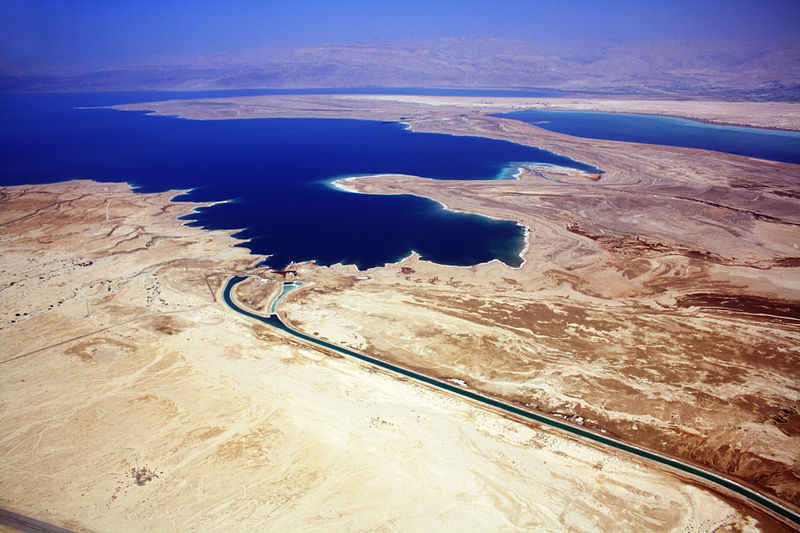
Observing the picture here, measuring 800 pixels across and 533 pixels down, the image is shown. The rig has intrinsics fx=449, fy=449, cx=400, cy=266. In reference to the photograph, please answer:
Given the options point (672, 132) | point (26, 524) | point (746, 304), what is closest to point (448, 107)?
point (672, 132)

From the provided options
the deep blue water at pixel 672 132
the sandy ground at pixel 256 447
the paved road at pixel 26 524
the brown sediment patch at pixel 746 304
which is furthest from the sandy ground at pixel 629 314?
the deep blue water at pixel 672 132

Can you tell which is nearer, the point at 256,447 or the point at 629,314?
the point at 256,447

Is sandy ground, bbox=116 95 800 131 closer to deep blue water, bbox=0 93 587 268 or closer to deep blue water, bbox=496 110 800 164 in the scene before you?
deep blue water, bbox=496 110 800 164

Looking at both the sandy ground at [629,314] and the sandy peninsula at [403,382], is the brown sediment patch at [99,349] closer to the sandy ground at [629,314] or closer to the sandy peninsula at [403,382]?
the sandy peninsula at [403,382]

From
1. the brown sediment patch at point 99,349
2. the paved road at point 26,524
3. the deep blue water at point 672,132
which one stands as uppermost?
the deep blue water at point 672,132

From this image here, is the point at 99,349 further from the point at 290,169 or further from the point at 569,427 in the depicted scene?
the point at 290,169

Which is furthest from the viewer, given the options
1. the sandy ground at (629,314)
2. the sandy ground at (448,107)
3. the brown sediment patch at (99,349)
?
the sandy ground at (448,107)
